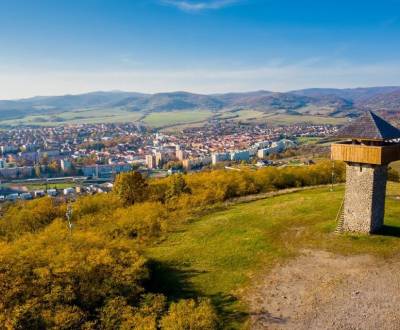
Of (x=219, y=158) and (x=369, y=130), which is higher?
(x=369, y=130)

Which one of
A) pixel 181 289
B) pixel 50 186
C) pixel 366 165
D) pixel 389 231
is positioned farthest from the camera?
pixel 50 186

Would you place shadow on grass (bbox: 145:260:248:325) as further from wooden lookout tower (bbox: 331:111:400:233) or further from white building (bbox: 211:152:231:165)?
white building (bbox: 211:152:231:165)

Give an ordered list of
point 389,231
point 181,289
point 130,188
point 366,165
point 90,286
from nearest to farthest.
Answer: point 90,286 → point 181,289 → point 366,165 → point 389,231 → point 130,188

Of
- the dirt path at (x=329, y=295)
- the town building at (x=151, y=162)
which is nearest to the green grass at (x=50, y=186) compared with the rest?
the town building at (x=151, y=162)

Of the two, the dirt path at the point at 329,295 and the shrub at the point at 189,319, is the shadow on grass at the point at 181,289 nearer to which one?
the dirt path at the point at 329,295

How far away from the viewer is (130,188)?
169ft

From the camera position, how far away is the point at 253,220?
40531 millimetres

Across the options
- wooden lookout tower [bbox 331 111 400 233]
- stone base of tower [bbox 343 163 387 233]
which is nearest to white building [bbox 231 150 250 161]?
stone base of tower [bbox 343 163 387 233]

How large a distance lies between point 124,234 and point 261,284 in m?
17.4

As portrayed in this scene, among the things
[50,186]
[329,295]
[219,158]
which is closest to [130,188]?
[329,295]

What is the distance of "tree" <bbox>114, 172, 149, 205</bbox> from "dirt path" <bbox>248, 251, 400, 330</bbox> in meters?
27.7

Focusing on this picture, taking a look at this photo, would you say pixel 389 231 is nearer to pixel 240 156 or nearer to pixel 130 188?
pixel 130 188

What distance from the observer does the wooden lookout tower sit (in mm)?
30516

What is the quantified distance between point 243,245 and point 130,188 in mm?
22202
